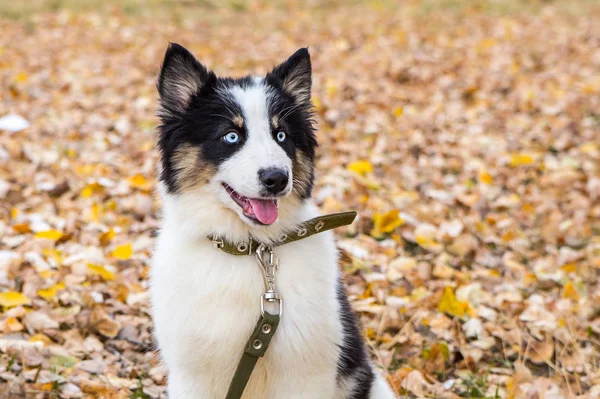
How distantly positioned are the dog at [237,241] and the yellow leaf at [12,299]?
→ 135 cm

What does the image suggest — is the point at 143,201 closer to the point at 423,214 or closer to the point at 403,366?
the point at 423,214

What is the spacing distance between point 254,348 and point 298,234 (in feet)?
1.70

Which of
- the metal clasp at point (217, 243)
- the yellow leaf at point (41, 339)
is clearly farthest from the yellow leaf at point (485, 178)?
the yellow leaf at point (41, 339)

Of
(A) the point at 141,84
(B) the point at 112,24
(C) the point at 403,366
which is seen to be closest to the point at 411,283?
(C) the point at 403,366

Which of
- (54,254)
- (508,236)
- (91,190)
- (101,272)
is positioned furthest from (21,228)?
(508,236)

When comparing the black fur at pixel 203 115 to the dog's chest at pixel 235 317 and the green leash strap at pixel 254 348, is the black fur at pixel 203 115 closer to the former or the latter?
the dog's chest at pixel 235 317

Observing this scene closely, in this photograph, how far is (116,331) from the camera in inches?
150

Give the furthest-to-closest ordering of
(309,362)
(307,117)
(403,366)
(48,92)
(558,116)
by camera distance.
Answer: (48,92)
(558,116)
(403,366)
(307,117)
(309,362)

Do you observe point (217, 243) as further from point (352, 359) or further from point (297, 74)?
point (297, 74)

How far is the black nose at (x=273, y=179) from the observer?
253 centimetres

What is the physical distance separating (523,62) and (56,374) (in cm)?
808

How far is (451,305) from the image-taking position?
13.6 ft

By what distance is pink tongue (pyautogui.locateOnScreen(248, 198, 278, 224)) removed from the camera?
2637mm

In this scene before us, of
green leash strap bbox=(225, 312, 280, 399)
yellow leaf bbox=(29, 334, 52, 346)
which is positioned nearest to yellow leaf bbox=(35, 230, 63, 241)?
yellow leaf bbox=(29, 334, 52, 346)
